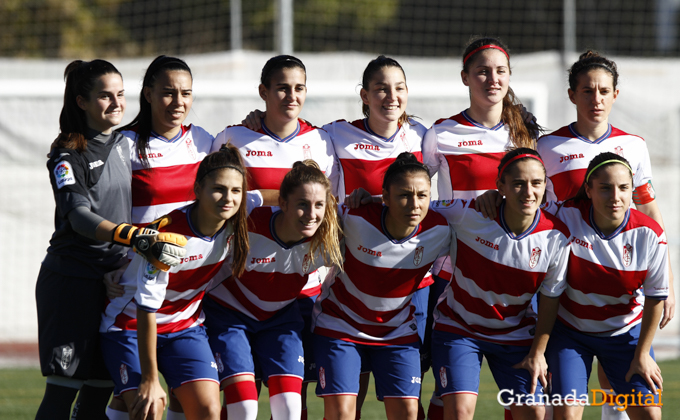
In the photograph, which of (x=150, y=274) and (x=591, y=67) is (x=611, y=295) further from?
(x=150, y=274)

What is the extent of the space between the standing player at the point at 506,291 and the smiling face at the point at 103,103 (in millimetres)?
1582

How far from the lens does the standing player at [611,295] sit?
3107 mm

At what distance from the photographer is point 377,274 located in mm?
3193

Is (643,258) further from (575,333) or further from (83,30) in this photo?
(83,30)

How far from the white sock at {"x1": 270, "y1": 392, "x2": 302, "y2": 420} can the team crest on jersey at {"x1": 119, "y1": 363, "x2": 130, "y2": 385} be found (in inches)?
24.3

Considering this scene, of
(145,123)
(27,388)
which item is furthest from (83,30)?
(145,123)

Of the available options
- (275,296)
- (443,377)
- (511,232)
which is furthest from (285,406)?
(511,232)

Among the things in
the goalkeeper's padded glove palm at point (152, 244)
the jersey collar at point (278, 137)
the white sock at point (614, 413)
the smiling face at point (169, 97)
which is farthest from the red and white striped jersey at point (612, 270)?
the smiling face at point (169, 97)

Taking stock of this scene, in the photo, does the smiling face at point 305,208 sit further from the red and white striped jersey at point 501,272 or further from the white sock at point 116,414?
the white sock at point 116,414

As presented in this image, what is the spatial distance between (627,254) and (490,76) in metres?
1.06

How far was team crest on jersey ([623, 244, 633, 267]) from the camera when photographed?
3.15m

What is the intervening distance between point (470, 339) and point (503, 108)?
1196mm

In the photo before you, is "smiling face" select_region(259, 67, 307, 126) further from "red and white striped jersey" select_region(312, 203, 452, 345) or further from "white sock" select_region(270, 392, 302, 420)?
"white sock" select_region(270, 392, 302, 420)

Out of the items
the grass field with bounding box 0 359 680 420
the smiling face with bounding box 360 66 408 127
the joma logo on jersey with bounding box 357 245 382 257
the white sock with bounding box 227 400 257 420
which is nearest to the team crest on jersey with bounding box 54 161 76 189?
the white sock with bounding box 227 400 257 420
